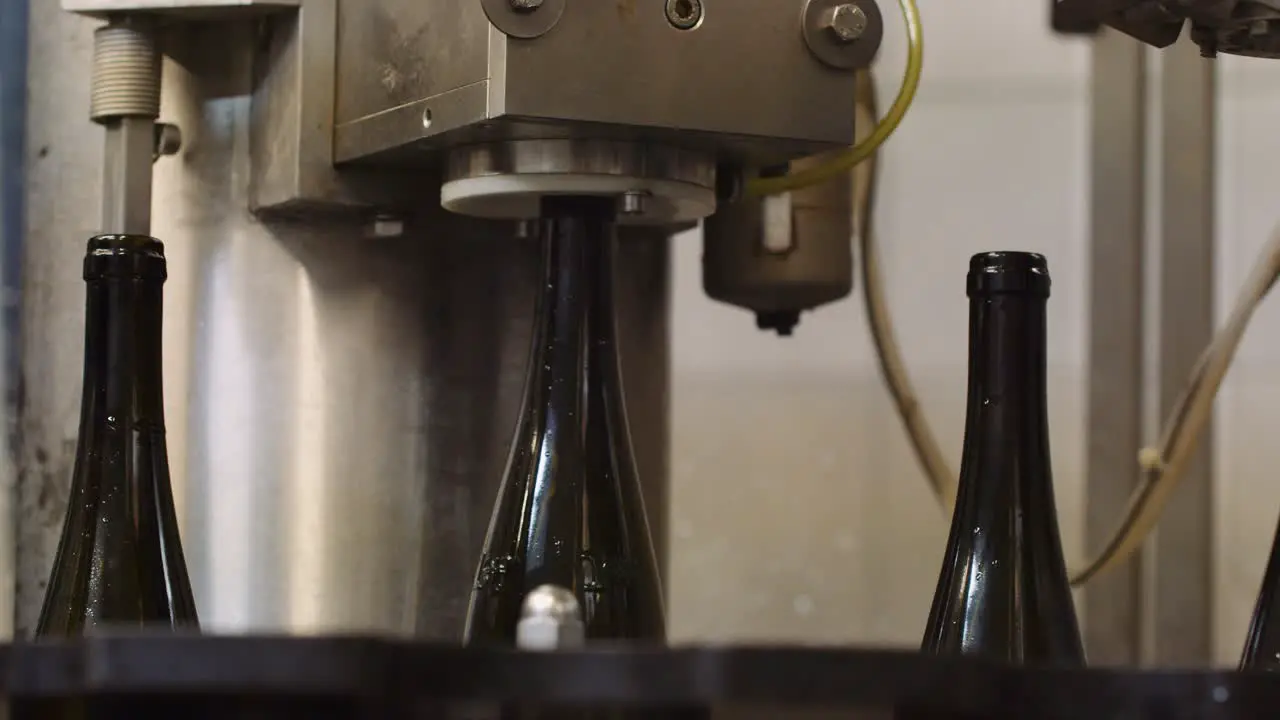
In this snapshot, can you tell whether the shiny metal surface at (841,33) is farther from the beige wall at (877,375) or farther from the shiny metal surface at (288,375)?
the beige wall at (877,375)

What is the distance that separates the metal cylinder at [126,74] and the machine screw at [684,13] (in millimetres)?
175

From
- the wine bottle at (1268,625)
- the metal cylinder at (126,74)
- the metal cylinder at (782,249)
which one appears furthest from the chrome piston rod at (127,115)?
the wine bottle at (1268,625)

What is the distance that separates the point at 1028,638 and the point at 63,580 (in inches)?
10.7

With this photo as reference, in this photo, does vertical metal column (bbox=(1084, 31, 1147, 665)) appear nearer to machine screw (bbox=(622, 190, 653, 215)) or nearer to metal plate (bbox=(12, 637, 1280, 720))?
machine screw (bbox=(622, 190, 653, 215))

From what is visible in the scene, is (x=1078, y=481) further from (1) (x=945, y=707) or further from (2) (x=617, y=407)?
(1) (x=945, y=707)

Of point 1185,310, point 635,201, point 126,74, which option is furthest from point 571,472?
point 1185,310

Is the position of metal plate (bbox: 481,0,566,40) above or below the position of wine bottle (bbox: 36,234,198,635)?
above

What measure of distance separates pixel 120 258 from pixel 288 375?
120 mm

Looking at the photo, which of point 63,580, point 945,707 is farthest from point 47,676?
point 63,580

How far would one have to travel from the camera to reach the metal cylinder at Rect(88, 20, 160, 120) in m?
0.50

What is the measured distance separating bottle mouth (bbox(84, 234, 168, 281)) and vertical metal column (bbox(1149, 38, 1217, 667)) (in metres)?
0.85

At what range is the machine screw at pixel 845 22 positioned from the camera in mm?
447

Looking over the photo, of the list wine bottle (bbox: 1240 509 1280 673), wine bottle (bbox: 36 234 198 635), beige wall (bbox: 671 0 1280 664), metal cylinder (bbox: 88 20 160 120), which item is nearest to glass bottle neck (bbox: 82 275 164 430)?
wine bottle (bbox: 36 234 198 635)

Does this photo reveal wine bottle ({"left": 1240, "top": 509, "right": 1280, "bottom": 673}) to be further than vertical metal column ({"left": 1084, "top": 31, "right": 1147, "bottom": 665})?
No
